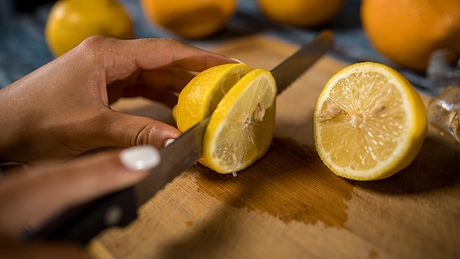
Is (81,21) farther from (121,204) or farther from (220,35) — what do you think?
(121,204)

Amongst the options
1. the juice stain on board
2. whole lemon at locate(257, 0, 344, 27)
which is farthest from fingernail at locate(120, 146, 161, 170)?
whole lemon at locate(257, 0, 344, 27)

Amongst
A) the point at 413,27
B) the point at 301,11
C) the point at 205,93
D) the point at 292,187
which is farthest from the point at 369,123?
the point at 301,11

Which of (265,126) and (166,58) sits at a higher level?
(166,58)

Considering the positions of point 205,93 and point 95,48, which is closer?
point 205,93

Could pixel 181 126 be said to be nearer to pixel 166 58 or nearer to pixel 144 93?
pixel 166 58

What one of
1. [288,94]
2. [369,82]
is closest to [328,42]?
[288,94]
